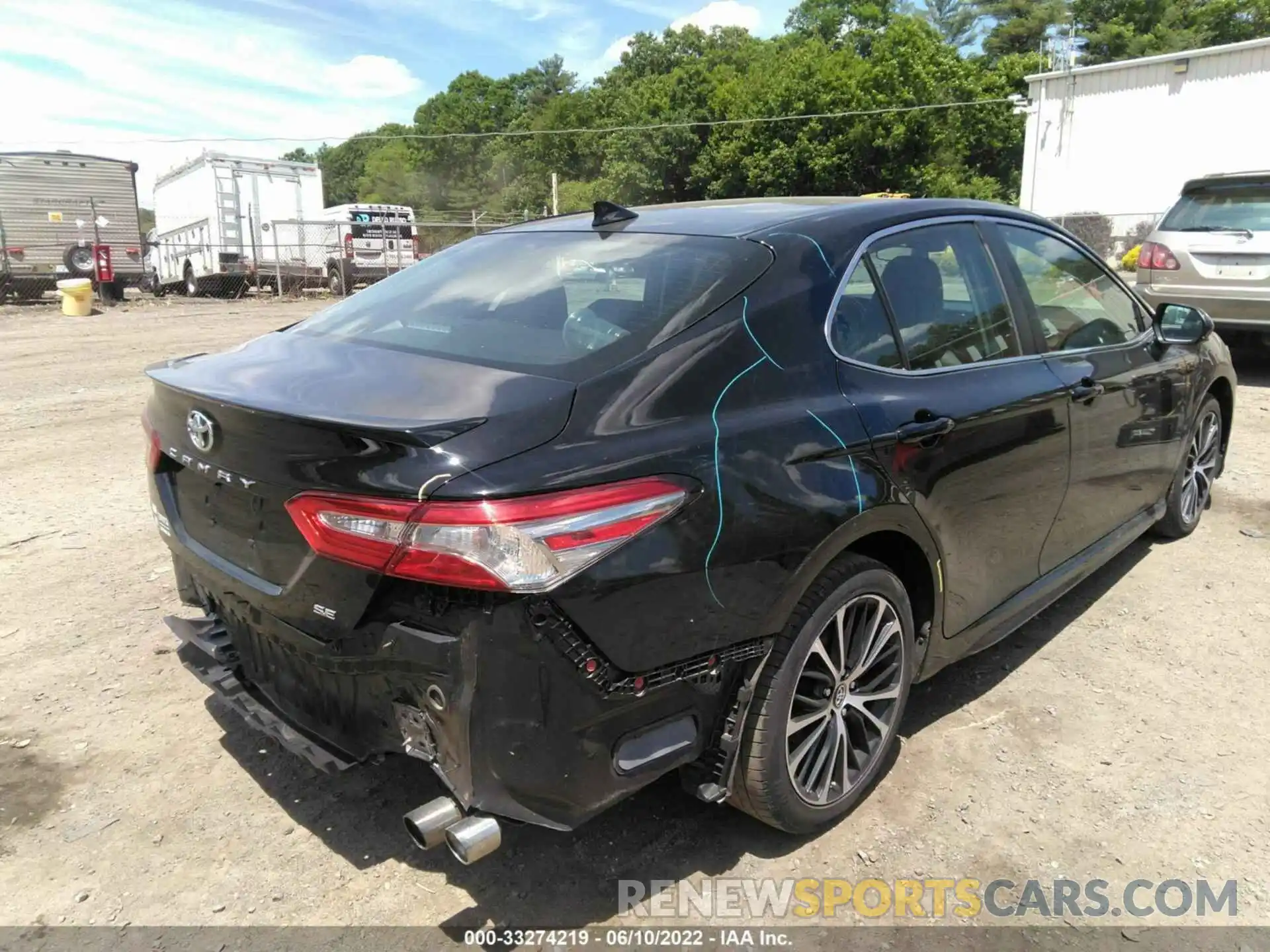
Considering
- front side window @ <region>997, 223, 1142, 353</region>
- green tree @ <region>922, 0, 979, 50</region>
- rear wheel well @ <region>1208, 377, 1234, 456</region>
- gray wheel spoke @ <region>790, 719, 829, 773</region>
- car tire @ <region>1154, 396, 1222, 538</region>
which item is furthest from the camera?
green tree @ <region>922, 0, 979, 50</region>

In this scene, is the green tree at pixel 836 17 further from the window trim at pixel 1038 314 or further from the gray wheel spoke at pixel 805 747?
the gray wheel spoke at pixel 805 747

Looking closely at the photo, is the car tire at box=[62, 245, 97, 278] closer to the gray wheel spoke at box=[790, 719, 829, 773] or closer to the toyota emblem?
the toyota emblem

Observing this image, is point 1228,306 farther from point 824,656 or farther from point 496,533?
point 496,533

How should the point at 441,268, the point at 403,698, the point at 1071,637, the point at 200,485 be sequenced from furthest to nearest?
the point at 1071,637, the point at 441,268, the point at 200,485, the point at 403,698

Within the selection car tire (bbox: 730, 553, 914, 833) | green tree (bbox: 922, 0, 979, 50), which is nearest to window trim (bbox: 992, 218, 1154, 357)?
car tire (bbox: 730, 553, 914, 833)

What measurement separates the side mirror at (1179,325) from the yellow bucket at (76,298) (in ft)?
64.7

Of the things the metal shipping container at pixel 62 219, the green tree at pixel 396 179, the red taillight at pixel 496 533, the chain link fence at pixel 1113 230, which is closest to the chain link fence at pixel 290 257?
the metal shipping container at pixel 62 219

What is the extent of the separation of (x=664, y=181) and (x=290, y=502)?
175ft

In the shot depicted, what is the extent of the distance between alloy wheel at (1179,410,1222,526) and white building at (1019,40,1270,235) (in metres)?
26.9

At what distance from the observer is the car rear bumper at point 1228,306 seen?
7.81 m

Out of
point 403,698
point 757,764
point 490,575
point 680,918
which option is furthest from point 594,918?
point 490,575

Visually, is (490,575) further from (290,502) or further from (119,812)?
(119,812)

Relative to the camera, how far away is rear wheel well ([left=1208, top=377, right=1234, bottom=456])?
4879 millimetres

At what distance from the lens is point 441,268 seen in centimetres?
331
